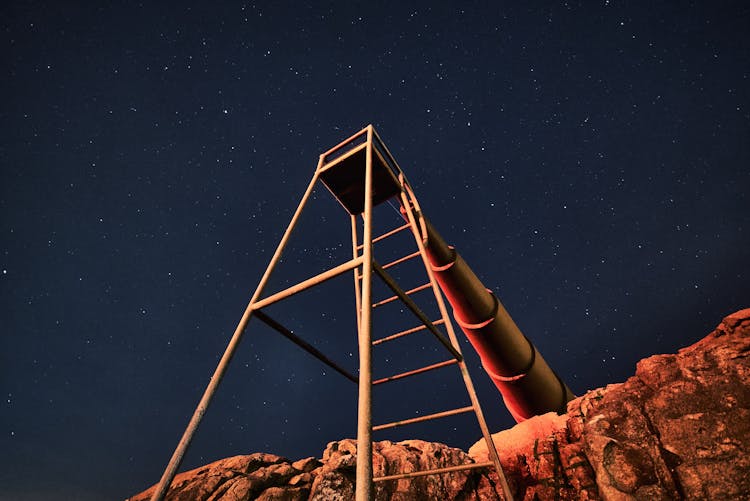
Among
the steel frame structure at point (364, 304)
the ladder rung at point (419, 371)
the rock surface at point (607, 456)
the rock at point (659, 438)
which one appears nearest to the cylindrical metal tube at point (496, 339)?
the rock surface at point (607, 456)

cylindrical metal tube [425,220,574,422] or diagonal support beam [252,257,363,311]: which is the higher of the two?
cylindrical metal tube [425,220,574,422]

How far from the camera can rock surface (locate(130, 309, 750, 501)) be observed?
323 centimetres

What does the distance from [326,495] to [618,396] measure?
399cm

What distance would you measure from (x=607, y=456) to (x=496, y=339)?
7.89ft

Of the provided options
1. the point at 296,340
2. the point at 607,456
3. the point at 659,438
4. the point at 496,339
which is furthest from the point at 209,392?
the point at 496,339

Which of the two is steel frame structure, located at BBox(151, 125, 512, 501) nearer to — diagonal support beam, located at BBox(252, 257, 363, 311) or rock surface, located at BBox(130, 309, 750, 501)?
diagonal support beam, located at BBox(252, 257, 363, 311)

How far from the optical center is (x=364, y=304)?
192cm

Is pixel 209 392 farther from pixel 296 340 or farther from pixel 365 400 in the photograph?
pixel 365 400

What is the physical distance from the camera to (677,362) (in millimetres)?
4348

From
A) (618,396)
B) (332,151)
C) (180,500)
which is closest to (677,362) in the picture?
(618,396)

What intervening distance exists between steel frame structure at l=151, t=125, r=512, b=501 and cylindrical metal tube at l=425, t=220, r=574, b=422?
1638mm

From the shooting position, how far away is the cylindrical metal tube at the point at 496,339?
5766mm

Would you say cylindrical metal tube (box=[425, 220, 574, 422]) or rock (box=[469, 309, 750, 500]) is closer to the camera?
rock (box=[469, 309, 750, 500])

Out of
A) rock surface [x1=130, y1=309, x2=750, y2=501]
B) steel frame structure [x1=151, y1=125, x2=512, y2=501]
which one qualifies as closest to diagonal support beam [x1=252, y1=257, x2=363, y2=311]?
steel frame structure [x1=151, y1=125, x2=512, y2=501]
